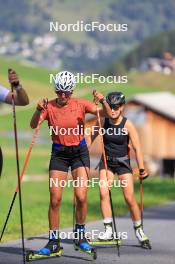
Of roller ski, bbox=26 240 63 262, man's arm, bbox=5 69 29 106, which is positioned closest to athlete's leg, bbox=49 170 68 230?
roller ski, bbox=26 240 63 262

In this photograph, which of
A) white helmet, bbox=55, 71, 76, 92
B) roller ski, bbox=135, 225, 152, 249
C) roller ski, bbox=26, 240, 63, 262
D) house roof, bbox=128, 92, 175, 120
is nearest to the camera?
roller ski, bbox=26, 240, 63, 262

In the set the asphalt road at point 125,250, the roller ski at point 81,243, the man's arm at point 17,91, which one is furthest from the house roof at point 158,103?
the man's arm at point 17,91

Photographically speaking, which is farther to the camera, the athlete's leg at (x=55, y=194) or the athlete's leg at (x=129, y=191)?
the athlete's leg at (x=129, y=191)

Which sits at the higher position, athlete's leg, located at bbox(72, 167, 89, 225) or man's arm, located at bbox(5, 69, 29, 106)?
man's arm, located at bbox(5, 69, 29, 106)

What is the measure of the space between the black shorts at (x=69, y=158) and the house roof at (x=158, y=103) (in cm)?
5930

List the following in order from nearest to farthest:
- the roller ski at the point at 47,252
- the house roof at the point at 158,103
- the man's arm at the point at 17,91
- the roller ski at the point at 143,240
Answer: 1. the man's arm at the point at 17,91
2. the roller ski at the point at 47,252
3. the roller ski at the point at 143,240
4. the house roof at the point at 158,103

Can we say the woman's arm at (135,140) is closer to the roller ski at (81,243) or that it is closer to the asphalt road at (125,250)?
the asphalt road at (125,250)

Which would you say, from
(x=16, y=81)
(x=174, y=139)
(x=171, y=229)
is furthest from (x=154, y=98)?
(x=16, y=81)

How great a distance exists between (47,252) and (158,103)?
6303cm

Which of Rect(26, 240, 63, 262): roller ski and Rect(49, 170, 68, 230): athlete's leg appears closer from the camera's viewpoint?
Rect(26, 240, 63, 262): roller ski

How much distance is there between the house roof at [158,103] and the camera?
70.1m

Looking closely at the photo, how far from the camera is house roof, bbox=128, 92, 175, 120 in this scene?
70.1 metres

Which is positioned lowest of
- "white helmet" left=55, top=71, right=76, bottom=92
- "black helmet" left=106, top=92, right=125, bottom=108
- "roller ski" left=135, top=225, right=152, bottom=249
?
"roller ski" left=135, top=225, right=152, bottom=249

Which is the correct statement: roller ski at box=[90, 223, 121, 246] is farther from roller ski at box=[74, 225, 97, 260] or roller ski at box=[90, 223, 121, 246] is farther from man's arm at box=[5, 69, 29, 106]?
man's arm at box=[5, 69, 29, 106]
